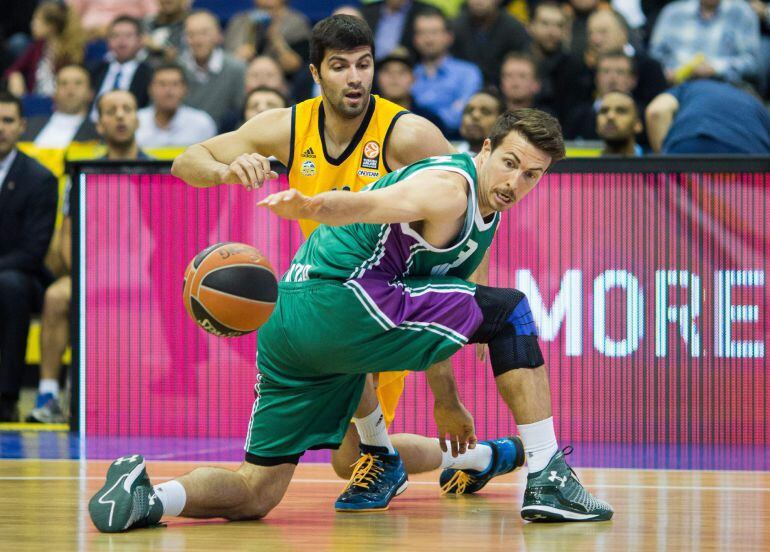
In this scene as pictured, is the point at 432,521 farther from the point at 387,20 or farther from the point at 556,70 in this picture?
the point at 387,20

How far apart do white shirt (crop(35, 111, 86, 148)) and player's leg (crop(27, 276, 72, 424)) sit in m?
2.18

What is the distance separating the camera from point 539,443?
473 centimetres

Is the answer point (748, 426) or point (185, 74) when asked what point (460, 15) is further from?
point (748, 426)

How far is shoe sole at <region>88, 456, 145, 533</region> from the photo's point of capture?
4.46 meters

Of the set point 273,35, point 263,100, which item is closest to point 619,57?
point 263,100

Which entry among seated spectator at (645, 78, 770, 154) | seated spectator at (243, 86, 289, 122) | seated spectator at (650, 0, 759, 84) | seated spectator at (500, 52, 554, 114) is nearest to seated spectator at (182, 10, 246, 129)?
seated spectator at (243, 86, 289, 122)

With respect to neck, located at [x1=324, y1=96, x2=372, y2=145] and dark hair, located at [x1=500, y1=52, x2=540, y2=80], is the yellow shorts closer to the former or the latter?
neck, located at [x1=324, y1=96, x2=372, y2=145]

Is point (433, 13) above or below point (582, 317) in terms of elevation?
above

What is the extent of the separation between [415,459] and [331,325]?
1.36 meters

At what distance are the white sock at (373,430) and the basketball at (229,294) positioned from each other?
968 millimetres

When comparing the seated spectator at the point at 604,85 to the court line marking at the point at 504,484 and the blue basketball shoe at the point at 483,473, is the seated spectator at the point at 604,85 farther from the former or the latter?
the blue basketball shoe at the point at 483,473

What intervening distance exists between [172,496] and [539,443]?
1342 mm

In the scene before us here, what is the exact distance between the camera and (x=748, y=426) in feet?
24.8

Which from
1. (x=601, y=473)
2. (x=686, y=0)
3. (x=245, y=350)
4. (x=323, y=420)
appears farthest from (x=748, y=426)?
(x=686, y=0)
